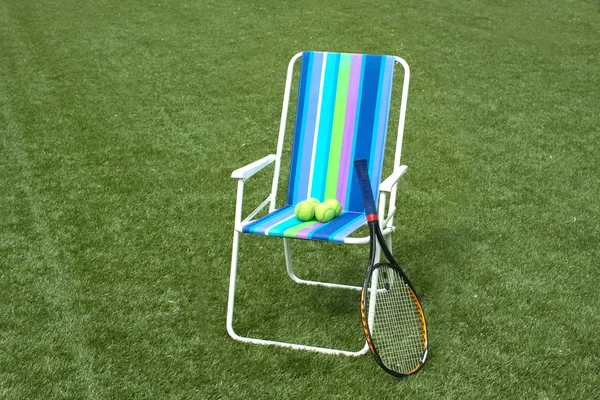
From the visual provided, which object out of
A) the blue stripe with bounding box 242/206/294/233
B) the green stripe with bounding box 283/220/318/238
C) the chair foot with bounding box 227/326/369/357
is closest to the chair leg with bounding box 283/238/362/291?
the blue stripe with bounding box 242/206/294/233

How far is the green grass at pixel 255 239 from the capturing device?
3490 millimetres

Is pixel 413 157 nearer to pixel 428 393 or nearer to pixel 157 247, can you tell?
pixel 157 247

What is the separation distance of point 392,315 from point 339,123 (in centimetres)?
100

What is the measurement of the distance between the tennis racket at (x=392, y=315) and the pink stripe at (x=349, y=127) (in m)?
0.45

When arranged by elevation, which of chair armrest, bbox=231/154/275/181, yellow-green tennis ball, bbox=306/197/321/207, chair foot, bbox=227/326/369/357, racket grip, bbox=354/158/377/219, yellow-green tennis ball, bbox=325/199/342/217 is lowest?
chair foot, bbox=227/326/369/357

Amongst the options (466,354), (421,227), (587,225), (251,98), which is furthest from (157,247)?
(251,98)

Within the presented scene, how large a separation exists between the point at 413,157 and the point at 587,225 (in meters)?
1.52

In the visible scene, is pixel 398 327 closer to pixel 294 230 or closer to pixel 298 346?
pixel 298 346

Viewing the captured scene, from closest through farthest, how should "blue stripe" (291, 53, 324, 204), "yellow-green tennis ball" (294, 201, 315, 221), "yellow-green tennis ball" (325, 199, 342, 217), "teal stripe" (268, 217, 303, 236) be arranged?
"teal stripe" (268, 217, 303, 236) < "yellow-green tennis ball" (294, 201, 315, 221) < "yellow-green tennis ball" (325, 199, 342, 217) < "blue stripe" (291, 53, 324, 204)

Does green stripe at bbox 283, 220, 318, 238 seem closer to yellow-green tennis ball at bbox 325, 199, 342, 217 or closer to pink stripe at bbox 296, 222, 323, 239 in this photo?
pink stripe at bbox 296, 222, 323, 239

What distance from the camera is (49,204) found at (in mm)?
5289

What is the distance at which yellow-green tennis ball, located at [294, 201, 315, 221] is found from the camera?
3739mm

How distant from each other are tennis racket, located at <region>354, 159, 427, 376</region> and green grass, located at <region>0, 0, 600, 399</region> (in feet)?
0.33

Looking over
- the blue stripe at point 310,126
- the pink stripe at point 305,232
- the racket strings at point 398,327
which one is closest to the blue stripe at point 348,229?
the pink stripe at point 305,232
